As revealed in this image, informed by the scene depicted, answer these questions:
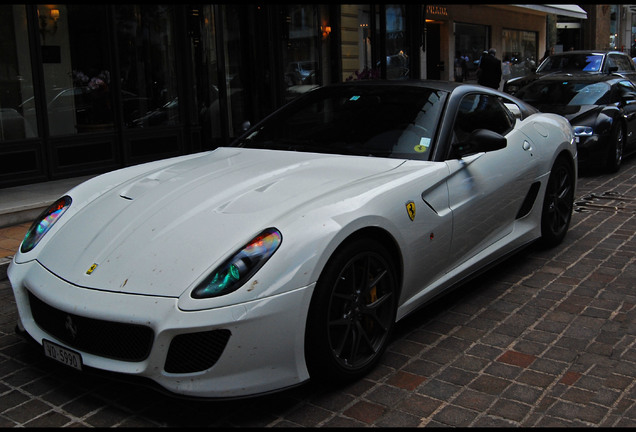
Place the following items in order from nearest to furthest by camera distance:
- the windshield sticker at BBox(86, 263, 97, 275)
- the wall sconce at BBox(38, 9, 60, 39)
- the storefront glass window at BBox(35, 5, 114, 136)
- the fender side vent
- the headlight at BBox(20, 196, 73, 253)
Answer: the windshield sticker at BBox(86, 263, 97, 275), the headlight at BBox(20, 196, 73, 253), the fender side vent, the wall sconce at BBox(38, 9, 60, 39), the storefront glass window at BBox(35, 5, 114, 136)

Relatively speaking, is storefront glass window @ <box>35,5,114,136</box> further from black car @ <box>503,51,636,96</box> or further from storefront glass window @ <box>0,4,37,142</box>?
black car @ <box>503,51,636,96</box>

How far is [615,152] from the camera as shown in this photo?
31.1 ft

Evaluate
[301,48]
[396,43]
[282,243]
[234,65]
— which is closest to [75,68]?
[234,65]

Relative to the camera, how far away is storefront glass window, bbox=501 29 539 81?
23.9 metres

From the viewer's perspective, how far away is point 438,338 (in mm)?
3842

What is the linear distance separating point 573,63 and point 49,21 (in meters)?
10.6

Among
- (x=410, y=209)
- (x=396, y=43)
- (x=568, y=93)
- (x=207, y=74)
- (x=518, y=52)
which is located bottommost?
(x=410, y=209)

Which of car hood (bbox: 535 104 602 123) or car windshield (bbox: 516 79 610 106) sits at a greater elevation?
car windshield (bbox: 516 79 610 106)

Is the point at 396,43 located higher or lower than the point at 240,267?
higher

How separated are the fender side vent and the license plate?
318 cm

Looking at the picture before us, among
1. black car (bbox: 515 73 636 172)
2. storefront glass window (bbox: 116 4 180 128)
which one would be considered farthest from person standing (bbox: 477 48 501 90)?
storefront glass window (bbox: 116 4 180 128)

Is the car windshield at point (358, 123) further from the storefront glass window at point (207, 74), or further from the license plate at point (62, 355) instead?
the storefront glass window at point (207, 74)

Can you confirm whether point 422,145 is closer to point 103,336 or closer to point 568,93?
point 103,336

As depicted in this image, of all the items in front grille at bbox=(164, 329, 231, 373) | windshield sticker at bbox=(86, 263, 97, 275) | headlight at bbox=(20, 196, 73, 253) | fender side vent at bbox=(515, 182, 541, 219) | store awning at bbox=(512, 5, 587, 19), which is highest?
store awning at bbox=(512, 5, 587, 19)
